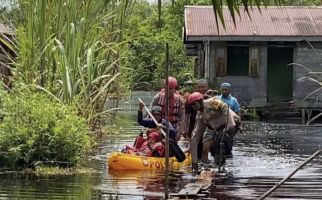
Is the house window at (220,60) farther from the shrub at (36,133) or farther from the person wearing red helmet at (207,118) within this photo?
the shrub at (36,133)

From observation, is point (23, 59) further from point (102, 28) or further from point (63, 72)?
point (102, 28)

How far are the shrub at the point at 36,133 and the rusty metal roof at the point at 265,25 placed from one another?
1529 centimetres

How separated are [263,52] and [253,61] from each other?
0.53m

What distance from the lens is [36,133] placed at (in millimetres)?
11078

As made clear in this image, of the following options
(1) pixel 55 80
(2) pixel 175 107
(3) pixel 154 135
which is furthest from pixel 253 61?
(3) pixel 154 135

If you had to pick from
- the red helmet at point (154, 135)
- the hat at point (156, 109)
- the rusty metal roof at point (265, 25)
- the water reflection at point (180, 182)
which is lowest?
the water reflection at point (180, 182)

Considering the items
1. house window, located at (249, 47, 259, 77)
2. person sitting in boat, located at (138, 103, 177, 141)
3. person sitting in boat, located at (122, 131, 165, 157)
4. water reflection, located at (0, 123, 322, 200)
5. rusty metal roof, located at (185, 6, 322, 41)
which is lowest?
water reflection, located at (0, 123, 322, 200)

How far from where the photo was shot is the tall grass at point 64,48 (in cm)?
1216

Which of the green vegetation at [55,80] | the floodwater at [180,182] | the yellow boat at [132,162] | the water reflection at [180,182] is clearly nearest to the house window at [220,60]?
the floodwater at [180,182]

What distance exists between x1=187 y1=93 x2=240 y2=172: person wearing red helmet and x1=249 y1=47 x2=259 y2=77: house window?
15979 mm

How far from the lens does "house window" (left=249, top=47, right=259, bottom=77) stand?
28.4m

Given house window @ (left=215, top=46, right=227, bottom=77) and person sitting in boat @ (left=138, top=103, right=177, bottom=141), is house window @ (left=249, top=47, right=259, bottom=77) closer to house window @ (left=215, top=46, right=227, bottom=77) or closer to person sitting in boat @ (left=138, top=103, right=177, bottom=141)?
house window @ (left=215, top=46, right=227, bottom=77)

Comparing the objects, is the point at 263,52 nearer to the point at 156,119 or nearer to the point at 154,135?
the point at 156,119

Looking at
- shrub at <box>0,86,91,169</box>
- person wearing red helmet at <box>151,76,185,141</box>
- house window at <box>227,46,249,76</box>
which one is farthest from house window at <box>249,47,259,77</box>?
shrub at <box>0,86,91,169</box>
